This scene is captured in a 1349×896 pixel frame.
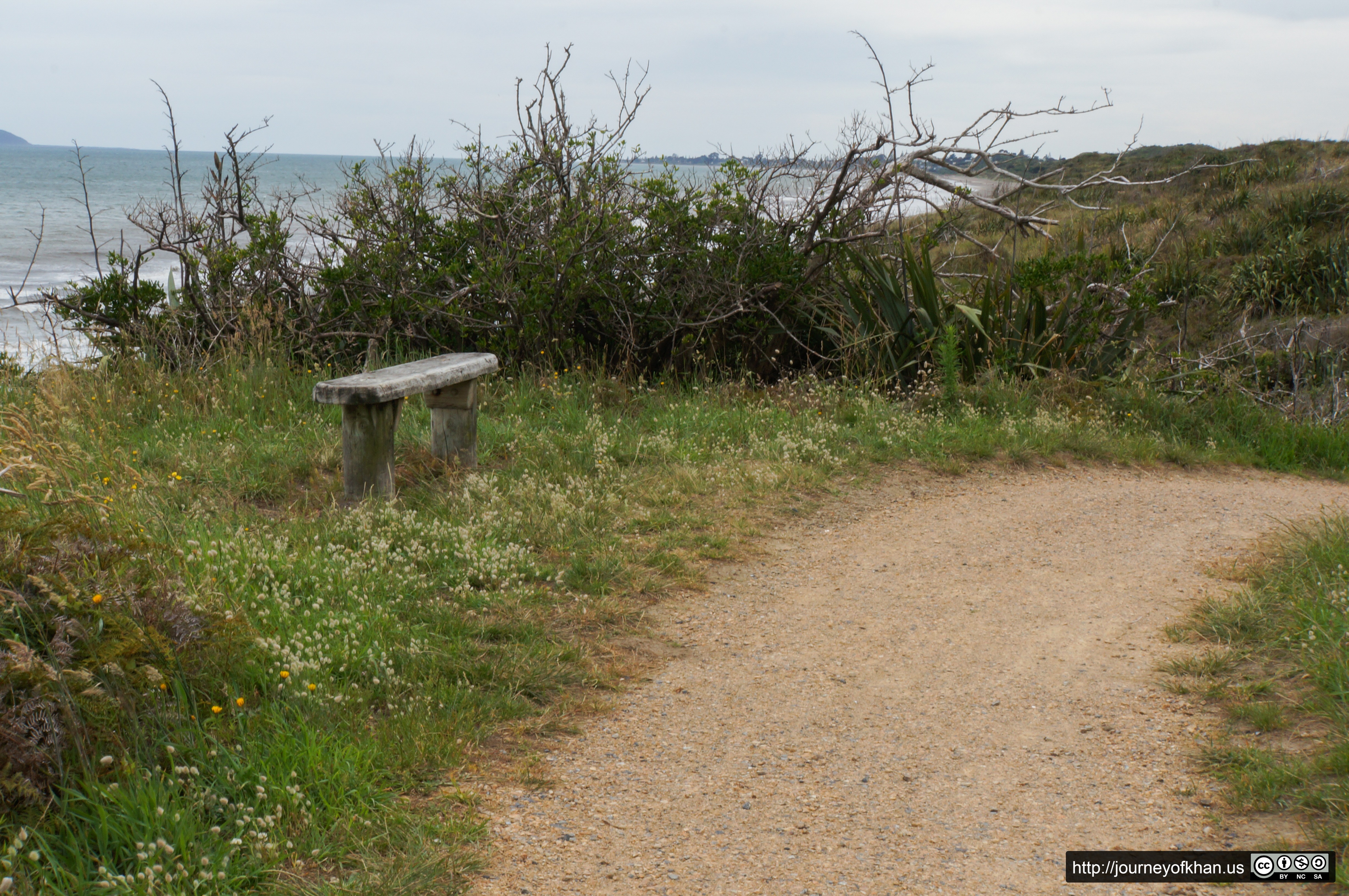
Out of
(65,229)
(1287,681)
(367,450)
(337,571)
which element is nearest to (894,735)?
(1287,681)

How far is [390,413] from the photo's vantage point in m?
5.53

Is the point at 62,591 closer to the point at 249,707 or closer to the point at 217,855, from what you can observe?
the point at 249,707

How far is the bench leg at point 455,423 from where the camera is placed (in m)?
6.17

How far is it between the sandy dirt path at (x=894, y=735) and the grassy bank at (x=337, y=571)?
31 cm

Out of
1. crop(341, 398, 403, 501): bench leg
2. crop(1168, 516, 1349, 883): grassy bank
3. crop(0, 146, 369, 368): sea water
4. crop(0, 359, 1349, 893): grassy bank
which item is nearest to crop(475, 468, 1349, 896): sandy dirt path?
crop(1168, 516, 1349, 883): grassy bank

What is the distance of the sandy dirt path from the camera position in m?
2.79

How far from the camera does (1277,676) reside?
144 inches

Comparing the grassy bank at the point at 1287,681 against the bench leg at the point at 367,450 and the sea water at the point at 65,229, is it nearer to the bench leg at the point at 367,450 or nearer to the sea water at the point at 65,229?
the bench leg at the point at 367,450

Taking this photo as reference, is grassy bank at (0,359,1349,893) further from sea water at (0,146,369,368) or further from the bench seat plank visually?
sea water at (0,146,369,368)

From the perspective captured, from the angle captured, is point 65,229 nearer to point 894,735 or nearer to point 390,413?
→ point 390,413

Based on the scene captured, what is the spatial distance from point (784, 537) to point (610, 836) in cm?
288

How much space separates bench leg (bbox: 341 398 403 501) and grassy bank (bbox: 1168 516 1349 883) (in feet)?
13.1

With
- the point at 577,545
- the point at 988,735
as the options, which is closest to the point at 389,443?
the point at 577,545

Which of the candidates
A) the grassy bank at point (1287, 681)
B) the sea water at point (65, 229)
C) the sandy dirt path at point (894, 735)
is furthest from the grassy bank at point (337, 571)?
the grassy bank at point (1287, 681)
